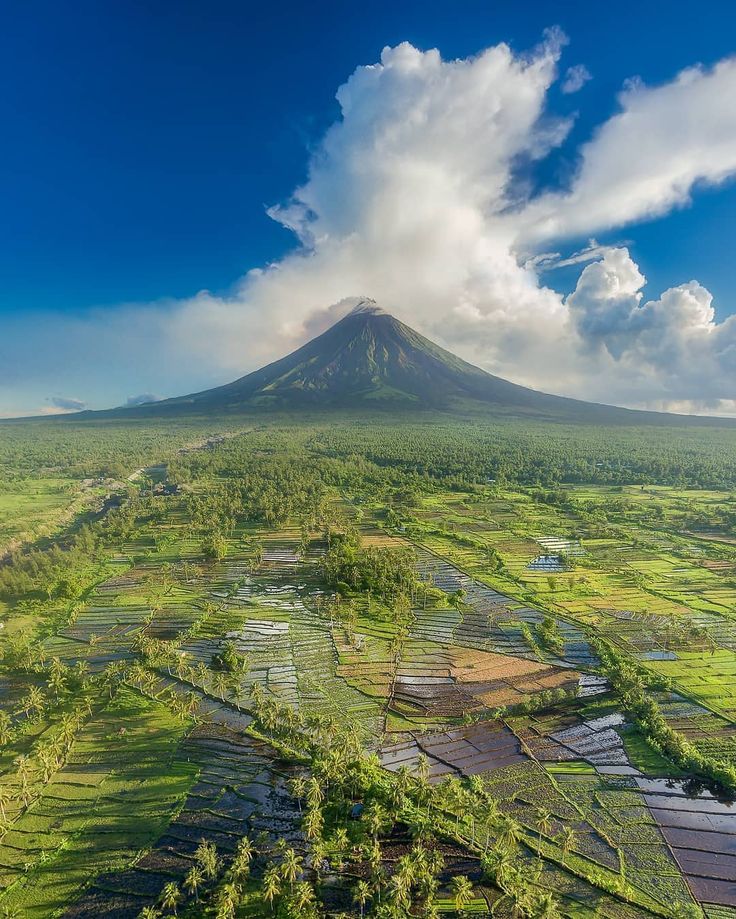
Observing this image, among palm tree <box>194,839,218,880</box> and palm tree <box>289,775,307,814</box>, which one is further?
palm tree <box>289,775,307,814</box>

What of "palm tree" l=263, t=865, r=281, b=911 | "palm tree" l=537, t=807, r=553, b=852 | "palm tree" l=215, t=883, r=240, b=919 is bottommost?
"palm tree" l=537, t=807, r=553, b=852

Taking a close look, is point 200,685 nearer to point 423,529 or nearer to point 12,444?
point 423,529

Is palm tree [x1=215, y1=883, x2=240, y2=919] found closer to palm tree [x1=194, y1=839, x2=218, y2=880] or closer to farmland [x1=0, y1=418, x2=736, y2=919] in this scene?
farmland [x1=0, y1=418, x2=736, y2=919]

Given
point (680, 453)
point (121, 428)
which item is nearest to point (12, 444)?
point (121, 428)

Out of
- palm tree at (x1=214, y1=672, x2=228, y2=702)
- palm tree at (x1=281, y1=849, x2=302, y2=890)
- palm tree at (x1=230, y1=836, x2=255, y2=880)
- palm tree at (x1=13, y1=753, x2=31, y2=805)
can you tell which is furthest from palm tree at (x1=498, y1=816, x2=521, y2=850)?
palm tree at (x1=13, y1=753, x2=31, y2=805)

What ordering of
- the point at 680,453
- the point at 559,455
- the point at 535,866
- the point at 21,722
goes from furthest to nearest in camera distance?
1. the point at 680,453
2. the point at 559,455
3. the point at 21,722
4. the point at 535,866

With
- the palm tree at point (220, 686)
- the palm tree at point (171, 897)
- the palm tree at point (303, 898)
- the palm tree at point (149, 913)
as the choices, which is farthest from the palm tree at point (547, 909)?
the palm tree at point (220, 686)
